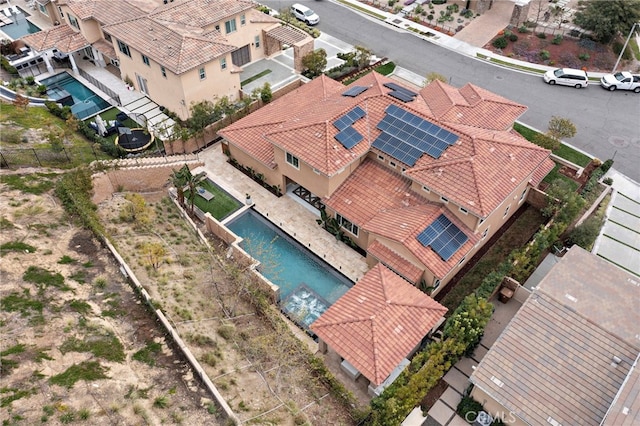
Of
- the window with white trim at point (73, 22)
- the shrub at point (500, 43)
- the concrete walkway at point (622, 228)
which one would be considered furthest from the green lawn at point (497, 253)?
the window with white trim at point (73, 22)

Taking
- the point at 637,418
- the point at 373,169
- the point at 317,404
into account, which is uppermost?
the point at 373,169

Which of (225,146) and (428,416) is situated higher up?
(225,146)

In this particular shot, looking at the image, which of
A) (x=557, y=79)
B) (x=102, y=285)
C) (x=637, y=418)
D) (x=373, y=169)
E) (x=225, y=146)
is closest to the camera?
(x=637, y=418)

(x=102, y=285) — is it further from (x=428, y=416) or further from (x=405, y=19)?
(x=405, y=19)

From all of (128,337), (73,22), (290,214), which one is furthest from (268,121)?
(73,22)

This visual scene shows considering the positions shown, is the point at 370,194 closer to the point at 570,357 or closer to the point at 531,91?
the point at 570,357

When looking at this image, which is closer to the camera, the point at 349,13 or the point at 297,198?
the point at 297,198

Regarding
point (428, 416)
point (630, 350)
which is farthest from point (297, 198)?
point (630, 350)
